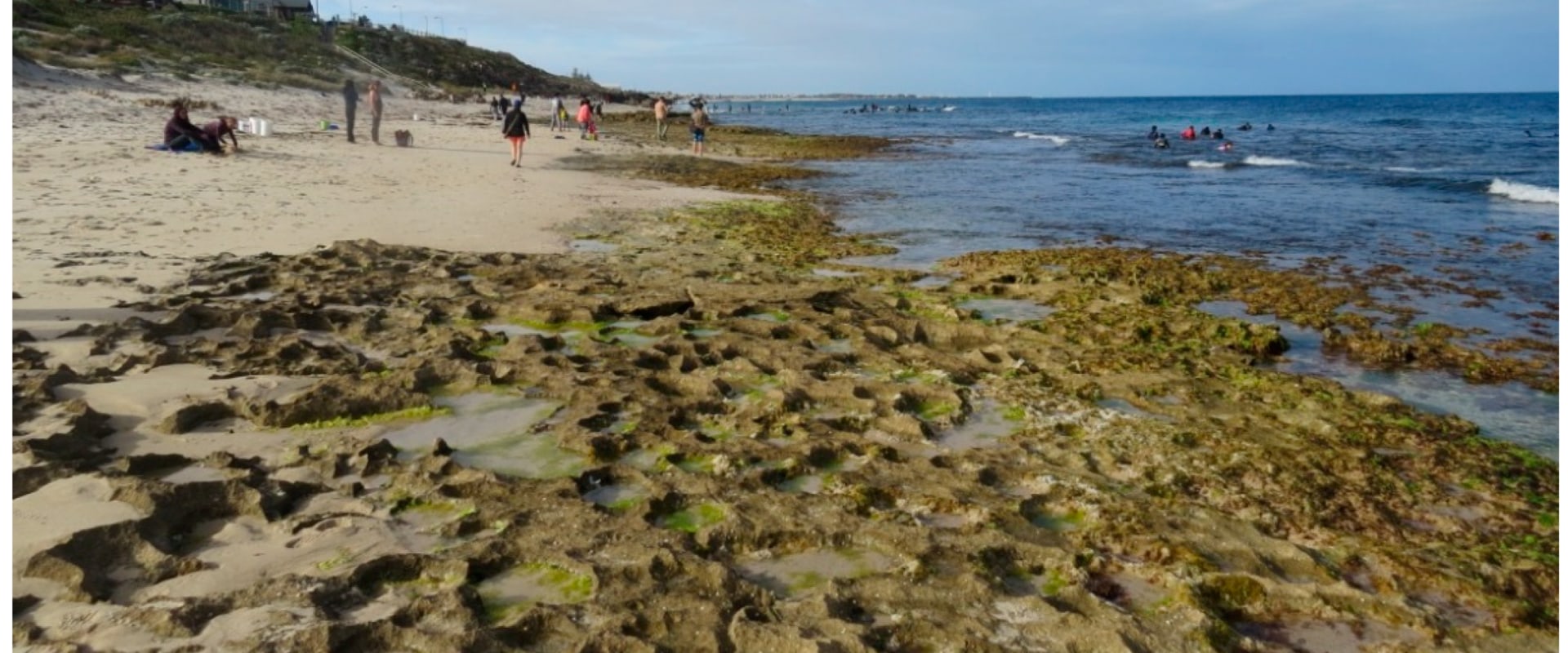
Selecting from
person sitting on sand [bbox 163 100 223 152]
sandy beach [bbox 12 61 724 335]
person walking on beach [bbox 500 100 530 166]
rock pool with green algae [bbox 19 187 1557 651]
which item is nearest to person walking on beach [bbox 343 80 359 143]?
sandy beach [bbox 12 61 724 335]

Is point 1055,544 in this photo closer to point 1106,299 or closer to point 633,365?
point 633,365

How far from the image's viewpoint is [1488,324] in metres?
8.69

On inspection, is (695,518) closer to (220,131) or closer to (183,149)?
(183,149)

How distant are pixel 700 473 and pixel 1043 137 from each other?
151 ft

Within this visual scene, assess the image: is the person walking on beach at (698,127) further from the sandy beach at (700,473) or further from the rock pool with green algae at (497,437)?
the rock pool with green algae at (497,437)

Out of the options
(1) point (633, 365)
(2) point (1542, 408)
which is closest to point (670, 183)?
(1) point (633, 365)

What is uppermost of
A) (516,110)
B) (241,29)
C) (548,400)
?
(241,29)

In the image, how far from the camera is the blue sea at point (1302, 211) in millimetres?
8430

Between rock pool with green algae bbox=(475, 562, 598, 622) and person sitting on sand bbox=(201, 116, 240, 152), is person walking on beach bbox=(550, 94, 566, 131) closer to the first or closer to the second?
person sitting on sand bbox=(201, 116, 240, 152)

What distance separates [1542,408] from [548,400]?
640 cm

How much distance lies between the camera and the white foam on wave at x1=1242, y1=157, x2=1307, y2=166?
98.8 ft

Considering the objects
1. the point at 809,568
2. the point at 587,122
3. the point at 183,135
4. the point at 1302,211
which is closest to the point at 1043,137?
the point at 587,122

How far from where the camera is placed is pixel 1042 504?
457 centimetres

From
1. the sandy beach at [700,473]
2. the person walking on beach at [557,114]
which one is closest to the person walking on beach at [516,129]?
the sandy beach at [700,473]
